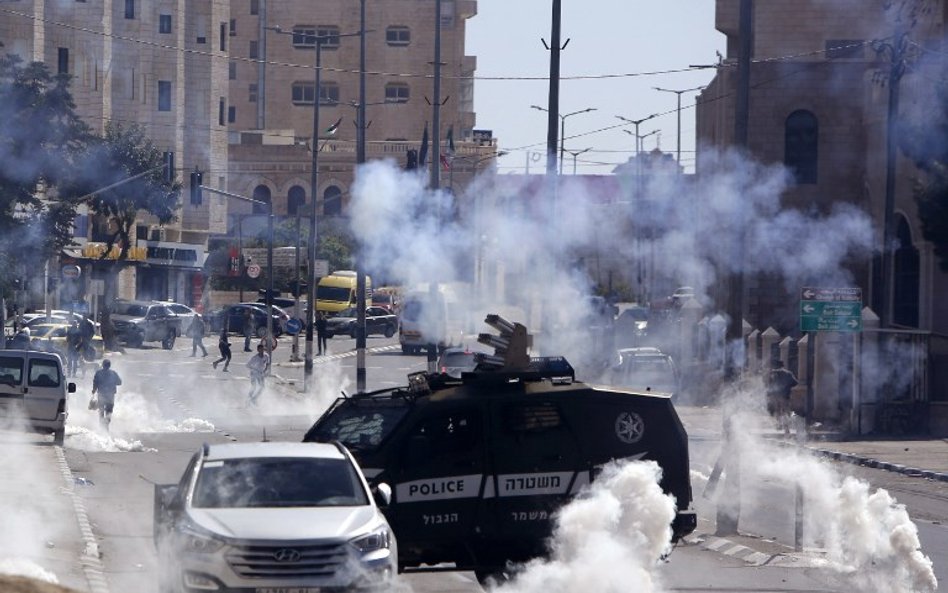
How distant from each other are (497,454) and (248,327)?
49115 millimetres

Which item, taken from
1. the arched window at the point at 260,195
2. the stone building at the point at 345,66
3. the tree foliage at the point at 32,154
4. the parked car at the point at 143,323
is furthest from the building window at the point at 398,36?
the tree foliage at the point at 32,154

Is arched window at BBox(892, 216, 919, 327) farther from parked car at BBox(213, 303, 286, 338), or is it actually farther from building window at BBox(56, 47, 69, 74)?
parked car at BBox(213, 303, 286, 338)

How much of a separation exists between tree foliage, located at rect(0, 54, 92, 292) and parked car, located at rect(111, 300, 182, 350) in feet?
78.8

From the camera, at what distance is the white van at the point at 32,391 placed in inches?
1074

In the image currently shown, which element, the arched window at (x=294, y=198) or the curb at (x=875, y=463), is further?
the arched window at (x=294, y=198)

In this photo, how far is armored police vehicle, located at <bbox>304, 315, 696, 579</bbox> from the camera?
13.6 metres

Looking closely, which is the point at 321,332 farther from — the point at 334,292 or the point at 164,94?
the point at 334,292

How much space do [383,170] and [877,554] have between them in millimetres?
27328

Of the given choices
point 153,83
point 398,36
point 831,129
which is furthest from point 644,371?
point 398,36

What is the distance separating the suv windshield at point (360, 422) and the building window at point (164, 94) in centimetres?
5304

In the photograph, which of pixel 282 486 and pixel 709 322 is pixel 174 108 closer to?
pixel 709 322

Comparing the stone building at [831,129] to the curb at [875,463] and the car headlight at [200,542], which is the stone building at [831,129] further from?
the car headlight at [200,542]

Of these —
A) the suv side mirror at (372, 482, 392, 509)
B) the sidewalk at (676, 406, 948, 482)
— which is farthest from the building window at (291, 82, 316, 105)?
the suv side mirror at (372, 482, 392, 509)

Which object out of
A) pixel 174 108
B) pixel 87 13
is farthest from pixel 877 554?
pixel 174 108
